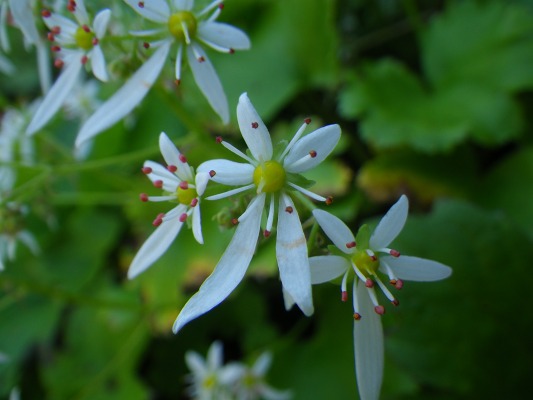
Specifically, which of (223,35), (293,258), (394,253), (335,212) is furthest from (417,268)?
(335,212)

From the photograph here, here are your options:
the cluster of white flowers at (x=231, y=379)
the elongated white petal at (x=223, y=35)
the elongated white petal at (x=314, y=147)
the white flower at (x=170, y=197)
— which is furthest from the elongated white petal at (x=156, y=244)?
the cluster of white flowers at (x=231, y=379)

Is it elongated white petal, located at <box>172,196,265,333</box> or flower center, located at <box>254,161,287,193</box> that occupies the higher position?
flower center, located at <box>254,161,287,193</box>

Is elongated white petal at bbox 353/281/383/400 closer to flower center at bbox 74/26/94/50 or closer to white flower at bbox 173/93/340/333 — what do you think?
white flower at bbox 173/93/340/333

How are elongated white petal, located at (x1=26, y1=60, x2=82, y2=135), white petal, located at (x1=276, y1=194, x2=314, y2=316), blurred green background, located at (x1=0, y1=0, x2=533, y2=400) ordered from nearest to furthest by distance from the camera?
white petal, located at (x1=276, y1=194, x2=314, y2=316) → elongated white petal, located at (x1=26, y1=60, x2=82, y2=135) → blurred green background, located at (x1=0, y1=0, x2=533, y2=400)

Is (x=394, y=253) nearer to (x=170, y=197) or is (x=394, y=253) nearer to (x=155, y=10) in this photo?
(x=170, y=197)

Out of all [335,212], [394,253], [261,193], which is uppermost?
[261,193]

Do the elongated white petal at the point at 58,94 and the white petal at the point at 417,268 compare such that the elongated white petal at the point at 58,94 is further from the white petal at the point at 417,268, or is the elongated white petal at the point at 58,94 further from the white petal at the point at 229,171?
the white petal at the point at 417,268

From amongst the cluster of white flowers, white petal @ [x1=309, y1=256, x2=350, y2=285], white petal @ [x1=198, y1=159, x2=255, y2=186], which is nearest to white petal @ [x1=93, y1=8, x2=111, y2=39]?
white petal @ [x1=198, y1=159, x2=255, y2=186]
